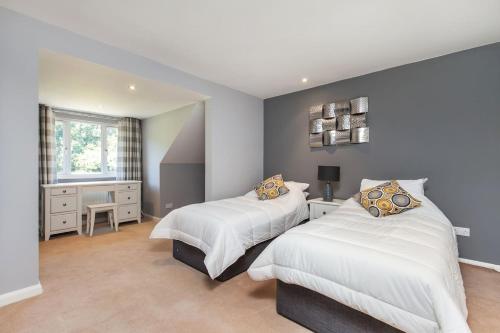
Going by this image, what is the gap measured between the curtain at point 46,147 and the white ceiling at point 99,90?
0.70 feet

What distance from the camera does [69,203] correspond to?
3785mm

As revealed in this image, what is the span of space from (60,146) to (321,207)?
15.5ft

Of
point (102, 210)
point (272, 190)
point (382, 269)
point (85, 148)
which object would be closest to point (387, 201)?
point (382, 269)

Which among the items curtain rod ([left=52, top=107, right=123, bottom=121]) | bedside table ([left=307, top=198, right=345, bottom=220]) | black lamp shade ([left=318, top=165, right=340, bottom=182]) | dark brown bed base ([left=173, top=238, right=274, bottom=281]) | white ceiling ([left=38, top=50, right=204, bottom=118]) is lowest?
dark brown bed base ([left=173, top=238, right=274, bottom=281])

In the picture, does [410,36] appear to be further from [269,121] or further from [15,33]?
[15,33]

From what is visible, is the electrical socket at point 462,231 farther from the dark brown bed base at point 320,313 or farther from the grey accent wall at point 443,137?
the dark brown bed base at point 320,313

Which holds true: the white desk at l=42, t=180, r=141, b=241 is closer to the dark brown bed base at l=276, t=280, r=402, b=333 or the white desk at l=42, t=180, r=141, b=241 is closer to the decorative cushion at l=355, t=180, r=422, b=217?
the dark brown bed base at l=276, t=280, r=402, b=333

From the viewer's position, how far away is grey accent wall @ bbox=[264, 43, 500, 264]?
8.30 feet

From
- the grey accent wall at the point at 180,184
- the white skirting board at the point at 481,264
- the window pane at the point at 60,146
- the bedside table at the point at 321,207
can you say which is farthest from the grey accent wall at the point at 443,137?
the window pane at the point at 60,146

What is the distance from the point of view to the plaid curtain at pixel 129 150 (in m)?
4.89

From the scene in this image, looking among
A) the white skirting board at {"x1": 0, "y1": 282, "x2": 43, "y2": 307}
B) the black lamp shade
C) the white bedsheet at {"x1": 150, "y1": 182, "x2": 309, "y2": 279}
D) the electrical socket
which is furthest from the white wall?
the electrical socket

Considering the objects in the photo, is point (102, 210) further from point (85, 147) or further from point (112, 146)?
point (112, 146)

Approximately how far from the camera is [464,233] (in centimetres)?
266

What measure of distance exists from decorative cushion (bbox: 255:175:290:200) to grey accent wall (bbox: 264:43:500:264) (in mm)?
892
